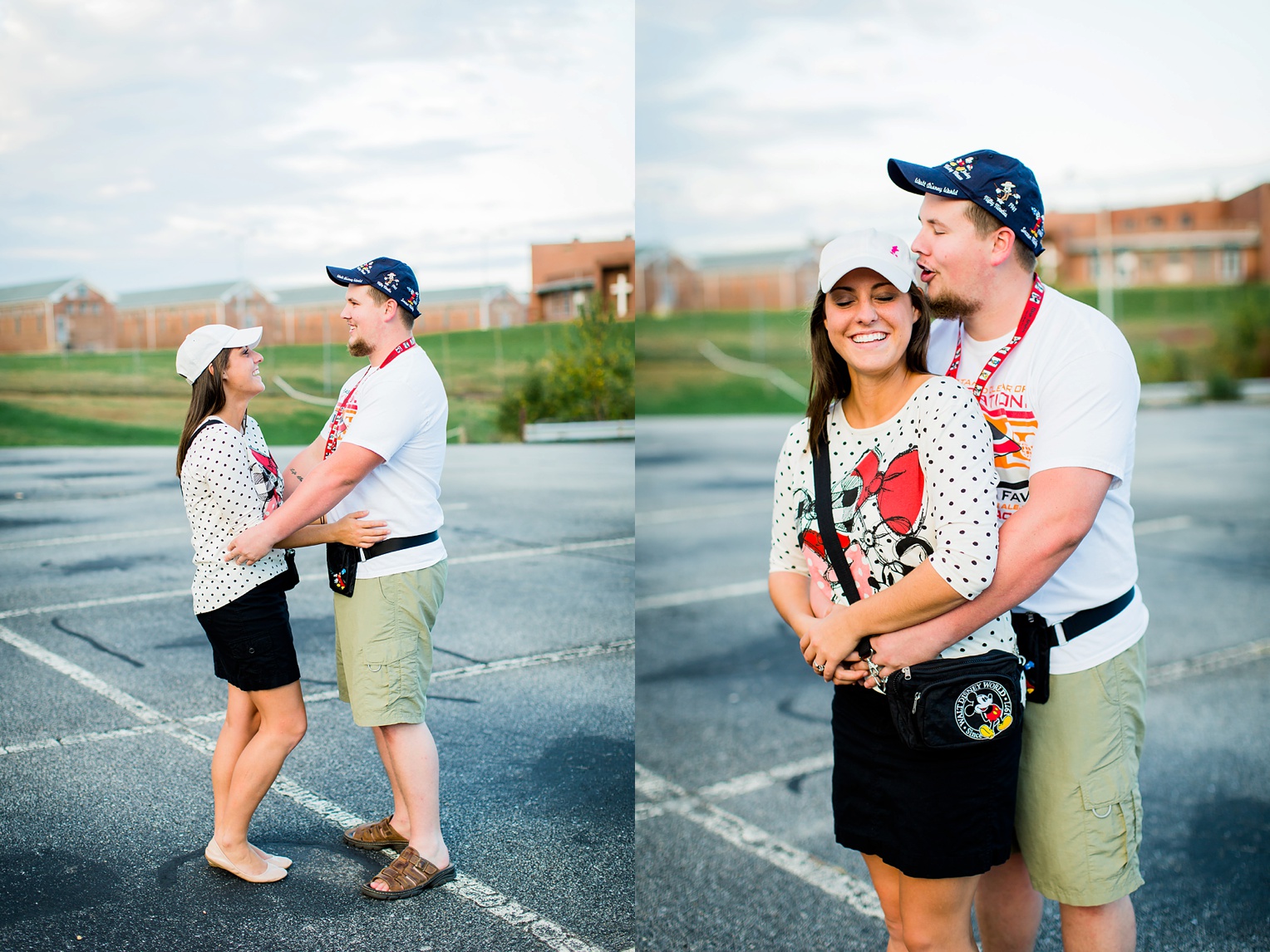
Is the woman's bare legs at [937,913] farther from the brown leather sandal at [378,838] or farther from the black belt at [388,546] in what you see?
the brown leather sandal at [378,838]

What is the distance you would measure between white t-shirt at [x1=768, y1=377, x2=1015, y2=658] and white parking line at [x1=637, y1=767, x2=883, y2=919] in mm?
1732

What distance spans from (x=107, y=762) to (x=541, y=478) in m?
2.39

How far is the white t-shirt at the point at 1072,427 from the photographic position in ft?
7.12

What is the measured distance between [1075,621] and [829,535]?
1.91 ft

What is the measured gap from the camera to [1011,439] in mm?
2281

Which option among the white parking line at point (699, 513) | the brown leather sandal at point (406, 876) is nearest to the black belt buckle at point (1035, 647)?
the brown leather sandal at point (406, 876)

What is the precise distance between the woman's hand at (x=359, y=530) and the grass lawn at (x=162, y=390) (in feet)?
1.26

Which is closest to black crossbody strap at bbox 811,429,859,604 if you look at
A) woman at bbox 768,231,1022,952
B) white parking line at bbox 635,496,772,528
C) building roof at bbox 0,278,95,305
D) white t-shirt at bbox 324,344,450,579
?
woman at bbox 768,231,1022,952

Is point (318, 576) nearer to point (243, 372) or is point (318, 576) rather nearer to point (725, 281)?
point (243, 372)

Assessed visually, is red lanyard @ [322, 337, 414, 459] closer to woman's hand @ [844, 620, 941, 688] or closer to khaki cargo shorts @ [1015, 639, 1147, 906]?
woman's hand @ [844, 620, 941, 688]

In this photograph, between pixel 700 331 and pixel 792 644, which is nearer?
pixel 792 644

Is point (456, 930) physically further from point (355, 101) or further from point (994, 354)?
point (355, 101)

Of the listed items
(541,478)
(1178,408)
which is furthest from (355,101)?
(1178,408)

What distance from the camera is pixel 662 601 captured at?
771 centimetres
